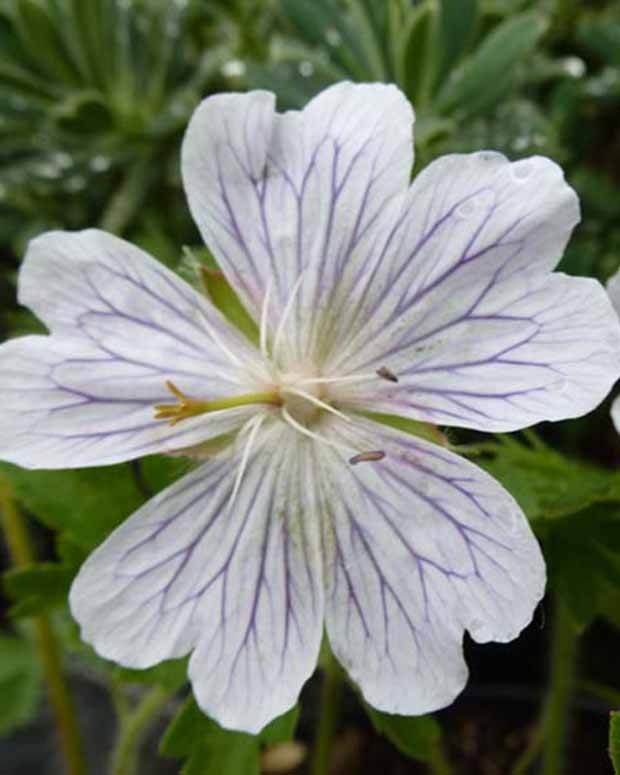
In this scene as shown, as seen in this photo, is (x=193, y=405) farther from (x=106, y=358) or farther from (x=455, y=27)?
(x=455, y=27)

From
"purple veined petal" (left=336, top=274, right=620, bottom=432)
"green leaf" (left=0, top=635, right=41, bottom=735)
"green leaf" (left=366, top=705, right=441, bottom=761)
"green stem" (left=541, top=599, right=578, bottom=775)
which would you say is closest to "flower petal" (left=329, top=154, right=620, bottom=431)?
"purple veined petal" (left=336, top=274, right=620, bottom=432)

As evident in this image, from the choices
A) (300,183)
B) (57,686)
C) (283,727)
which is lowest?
(57,686)

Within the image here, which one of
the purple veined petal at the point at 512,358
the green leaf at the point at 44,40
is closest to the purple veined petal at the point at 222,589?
the purple veined petal at the point at 512,358

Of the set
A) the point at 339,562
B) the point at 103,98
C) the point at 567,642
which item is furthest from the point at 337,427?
the point at 103,98

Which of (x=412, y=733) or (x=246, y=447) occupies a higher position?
(x=246, y=447)

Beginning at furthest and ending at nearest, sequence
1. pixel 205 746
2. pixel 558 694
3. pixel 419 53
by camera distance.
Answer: pixel 558 694, pixel 419 53, pixel 205 746

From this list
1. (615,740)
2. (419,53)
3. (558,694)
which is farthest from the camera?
(558,694)

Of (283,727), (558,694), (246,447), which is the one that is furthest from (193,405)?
(558,694)
